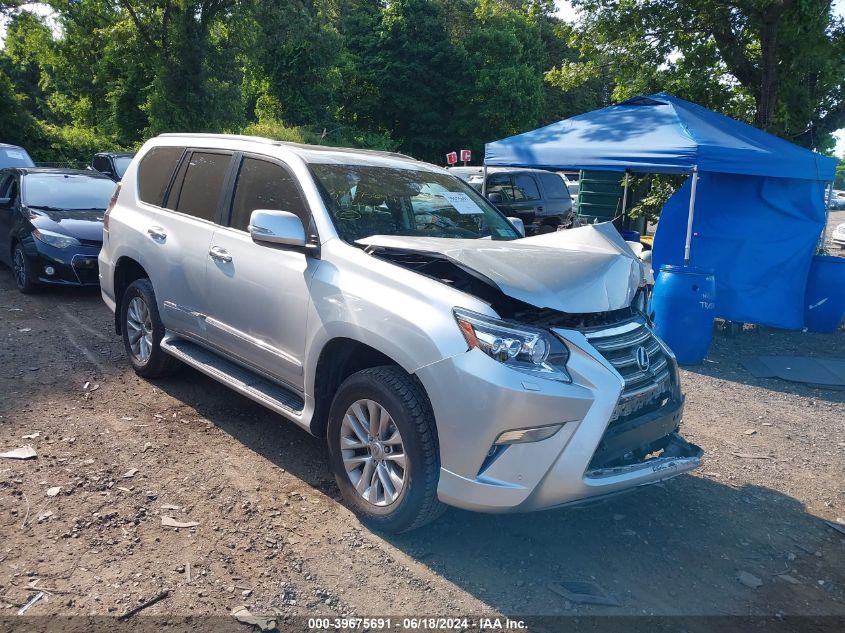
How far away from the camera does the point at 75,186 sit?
970 centimetres

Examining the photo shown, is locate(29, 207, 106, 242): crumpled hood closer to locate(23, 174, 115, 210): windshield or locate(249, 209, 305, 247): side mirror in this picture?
locate(23, 174, 115, 210): windshield

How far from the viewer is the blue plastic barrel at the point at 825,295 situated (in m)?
8.65

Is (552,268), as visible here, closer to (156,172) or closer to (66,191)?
(156,172)

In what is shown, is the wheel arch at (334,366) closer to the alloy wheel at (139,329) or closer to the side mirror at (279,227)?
the side mirror at (279,227)

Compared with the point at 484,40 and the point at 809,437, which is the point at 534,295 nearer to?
the point at 809,437

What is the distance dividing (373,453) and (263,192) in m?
1.94

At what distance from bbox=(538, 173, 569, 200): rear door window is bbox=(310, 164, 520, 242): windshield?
11.2 meters

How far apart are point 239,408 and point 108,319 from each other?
3.29m

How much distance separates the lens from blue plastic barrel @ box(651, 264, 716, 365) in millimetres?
7297

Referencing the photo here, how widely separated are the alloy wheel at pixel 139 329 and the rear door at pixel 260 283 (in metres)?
1.02

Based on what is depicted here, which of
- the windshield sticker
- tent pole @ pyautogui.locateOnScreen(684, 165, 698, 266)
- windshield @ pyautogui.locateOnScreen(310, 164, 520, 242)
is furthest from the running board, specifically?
tent pole @ pyautogui.locateOnScreen(684, 165, 698, 266)

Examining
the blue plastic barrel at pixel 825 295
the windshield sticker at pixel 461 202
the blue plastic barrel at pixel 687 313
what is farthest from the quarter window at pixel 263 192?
the blue plastic barrel at pixel 825 295

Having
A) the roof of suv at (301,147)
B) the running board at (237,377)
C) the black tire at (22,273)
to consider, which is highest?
the roof of suv at (301,147)

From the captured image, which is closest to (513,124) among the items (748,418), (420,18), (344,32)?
(420,18)
